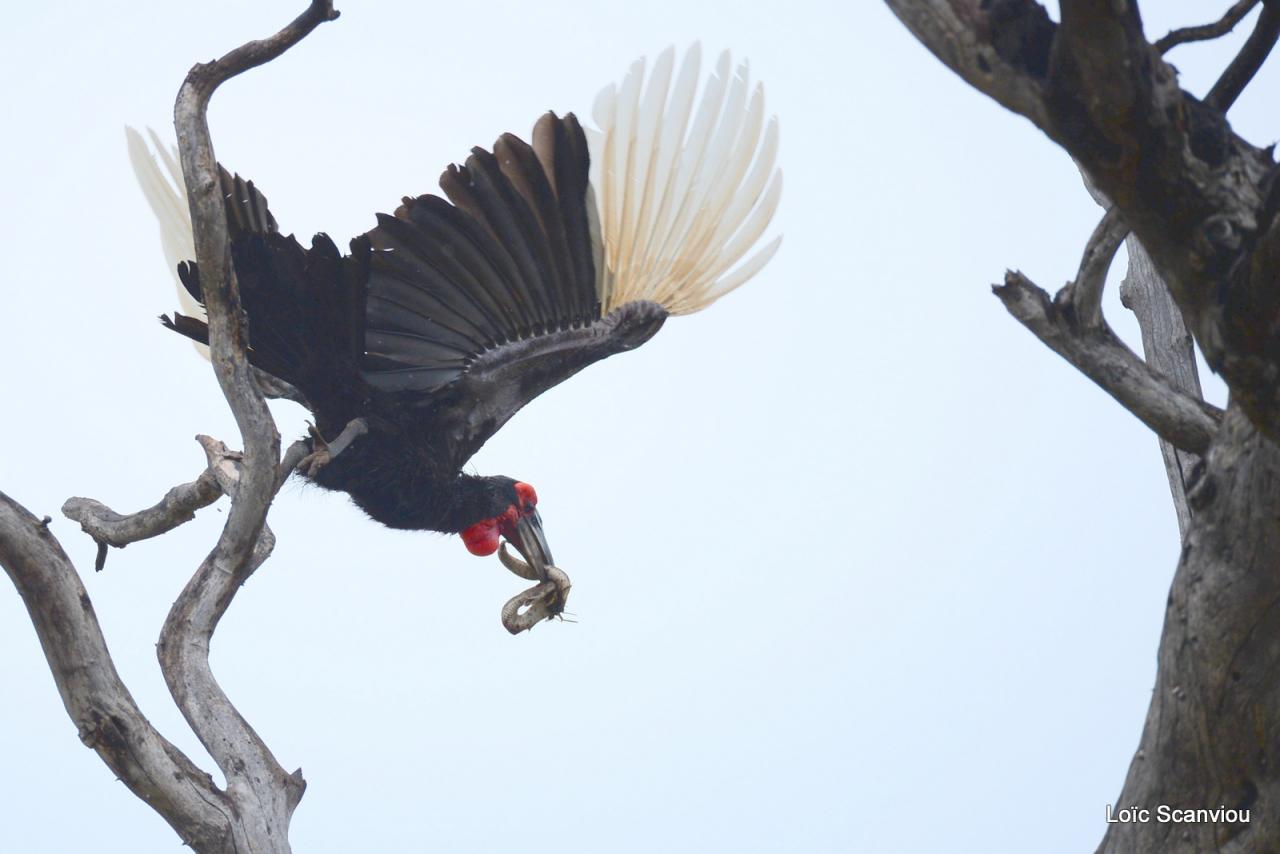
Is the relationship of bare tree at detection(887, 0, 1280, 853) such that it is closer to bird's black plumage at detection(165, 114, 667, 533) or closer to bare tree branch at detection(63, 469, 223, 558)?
bird's black plumage at detection(165, 114, 667, 533)

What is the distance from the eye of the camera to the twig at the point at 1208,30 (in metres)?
2.52

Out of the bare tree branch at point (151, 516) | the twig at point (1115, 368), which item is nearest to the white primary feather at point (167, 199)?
the bare tree branch at point (151, 516)

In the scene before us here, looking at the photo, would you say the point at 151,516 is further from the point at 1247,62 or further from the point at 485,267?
the point at 1247,62

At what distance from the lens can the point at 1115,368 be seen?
8.76 feet

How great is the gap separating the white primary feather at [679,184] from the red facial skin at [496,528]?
0.77 meters

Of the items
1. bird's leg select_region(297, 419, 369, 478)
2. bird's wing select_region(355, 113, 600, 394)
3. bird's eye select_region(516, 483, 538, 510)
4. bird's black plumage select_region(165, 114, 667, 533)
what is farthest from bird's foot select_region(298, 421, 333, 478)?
bird's eye select_region(516, 483, 538, 510)

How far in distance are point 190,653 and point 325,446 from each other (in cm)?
79

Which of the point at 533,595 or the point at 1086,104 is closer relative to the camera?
the point at 1086,104

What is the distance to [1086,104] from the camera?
2.02 m

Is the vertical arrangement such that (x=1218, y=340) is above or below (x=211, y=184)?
below

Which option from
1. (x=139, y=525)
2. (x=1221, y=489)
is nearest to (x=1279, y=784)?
(x=1221, y=489)

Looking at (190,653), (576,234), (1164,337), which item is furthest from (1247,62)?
(190,653)

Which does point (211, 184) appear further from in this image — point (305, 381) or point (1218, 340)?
point (1218, 340)

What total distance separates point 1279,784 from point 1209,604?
40 centimetres
